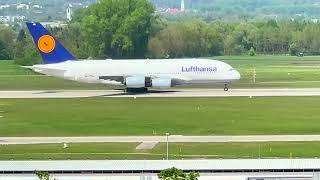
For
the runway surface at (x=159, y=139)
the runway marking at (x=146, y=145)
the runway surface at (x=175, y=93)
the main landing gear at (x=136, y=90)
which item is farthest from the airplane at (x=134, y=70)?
the runway marking at (x=146, y=145)

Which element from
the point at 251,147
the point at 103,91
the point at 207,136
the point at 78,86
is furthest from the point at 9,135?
the point at 78,86

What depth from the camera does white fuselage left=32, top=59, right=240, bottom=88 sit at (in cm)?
11988

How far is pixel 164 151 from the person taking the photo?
6531 centimetres

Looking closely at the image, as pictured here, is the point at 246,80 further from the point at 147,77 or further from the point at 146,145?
the point at 146,145

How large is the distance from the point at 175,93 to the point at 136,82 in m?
4.79

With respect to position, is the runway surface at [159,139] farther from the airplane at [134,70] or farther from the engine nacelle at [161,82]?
the engine nacelle at [161,82]

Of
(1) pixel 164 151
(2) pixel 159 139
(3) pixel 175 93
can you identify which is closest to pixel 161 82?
(3) pixel 175 93

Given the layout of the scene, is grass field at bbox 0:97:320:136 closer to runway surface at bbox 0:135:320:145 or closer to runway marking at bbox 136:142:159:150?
runway surface at bbox 0:135:320:145

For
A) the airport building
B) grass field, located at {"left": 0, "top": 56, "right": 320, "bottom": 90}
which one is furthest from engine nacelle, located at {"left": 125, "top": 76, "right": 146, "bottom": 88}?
the airport building

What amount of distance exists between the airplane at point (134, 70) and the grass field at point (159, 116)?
1117 centimetres

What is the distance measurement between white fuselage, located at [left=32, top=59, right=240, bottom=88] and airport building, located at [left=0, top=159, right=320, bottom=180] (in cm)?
7117

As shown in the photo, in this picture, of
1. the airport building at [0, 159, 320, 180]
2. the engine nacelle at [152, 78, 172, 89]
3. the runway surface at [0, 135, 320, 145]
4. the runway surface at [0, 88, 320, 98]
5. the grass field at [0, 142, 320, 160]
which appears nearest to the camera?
the airport building at [0, 159, 320, 180]

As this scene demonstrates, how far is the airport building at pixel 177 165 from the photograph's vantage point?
150ft

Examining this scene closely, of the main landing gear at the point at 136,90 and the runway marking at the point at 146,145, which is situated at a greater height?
the runway marking at the point at 146,145
